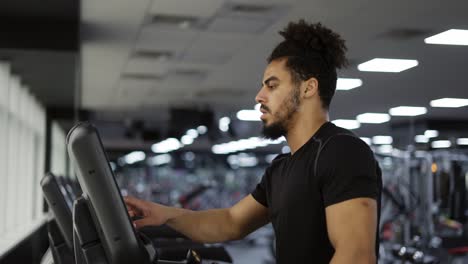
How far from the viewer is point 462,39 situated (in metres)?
6.05

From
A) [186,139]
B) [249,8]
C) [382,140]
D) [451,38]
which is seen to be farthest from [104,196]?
[382,140]

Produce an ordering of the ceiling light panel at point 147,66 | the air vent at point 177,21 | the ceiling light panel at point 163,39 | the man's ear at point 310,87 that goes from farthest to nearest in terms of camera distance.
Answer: the ceiling light panel at point 147,66 → the ceiling light panel at point 163,39 → the air vent at point 177,21 → the man's ear at point 310,87

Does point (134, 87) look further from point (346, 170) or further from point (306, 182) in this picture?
point (346, 170)

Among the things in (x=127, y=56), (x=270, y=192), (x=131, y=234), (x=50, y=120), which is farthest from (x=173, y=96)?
(x=131, y=234)

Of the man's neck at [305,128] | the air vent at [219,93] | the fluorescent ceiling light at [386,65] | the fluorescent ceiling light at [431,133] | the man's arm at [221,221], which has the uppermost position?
the fluorescent ceiling light at [386,65]

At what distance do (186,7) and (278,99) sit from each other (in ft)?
12.1

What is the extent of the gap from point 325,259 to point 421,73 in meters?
6.80

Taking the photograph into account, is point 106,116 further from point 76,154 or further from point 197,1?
point 76,154

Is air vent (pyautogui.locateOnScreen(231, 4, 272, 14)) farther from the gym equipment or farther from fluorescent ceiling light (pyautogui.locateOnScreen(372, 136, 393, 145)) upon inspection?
fluorescent ceiling light (pyautogui.locateOnScreen(372, 136, 393, 145))

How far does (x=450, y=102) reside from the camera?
34.1 feet

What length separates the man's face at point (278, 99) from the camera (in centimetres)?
166

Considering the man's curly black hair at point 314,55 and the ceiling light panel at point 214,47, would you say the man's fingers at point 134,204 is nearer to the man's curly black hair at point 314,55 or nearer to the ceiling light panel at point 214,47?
the man's curly black hair at point 314,55

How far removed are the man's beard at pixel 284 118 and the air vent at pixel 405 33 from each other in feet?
14.5

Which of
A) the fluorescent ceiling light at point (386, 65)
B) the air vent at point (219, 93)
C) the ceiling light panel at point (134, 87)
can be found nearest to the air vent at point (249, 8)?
the fluorescent ceiling light at point (386, 65)
